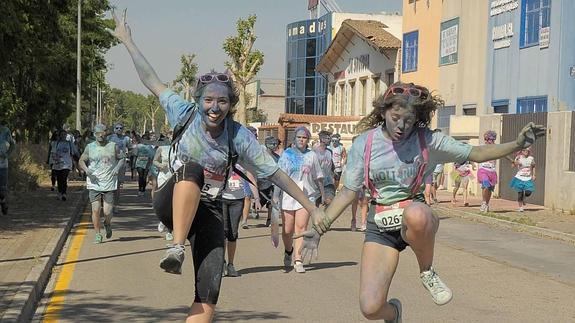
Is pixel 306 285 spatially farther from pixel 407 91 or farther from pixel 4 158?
pixel 4 158

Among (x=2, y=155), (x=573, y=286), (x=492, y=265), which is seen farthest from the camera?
(x=2, y=155)

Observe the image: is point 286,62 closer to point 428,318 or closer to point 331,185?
point 331,185

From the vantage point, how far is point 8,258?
10789mm

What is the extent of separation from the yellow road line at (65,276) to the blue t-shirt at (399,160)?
144 inches

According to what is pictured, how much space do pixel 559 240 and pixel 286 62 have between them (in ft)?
204

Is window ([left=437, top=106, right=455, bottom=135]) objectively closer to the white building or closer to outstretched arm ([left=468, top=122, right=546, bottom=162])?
the white building

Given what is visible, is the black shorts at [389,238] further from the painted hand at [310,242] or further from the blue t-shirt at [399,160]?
the painted hand at [310,242]

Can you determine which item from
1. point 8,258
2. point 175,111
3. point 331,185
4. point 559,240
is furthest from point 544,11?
point 175,111

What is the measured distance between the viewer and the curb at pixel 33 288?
25.1 feet

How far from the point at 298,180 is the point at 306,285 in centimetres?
177

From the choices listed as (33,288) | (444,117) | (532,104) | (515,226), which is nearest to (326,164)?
(33,288)

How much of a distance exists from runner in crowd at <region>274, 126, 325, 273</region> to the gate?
12.7 metres

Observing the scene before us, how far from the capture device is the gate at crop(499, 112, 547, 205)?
23672mm

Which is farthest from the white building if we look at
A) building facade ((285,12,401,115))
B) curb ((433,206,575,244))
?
curb ((433,206,575,244))
